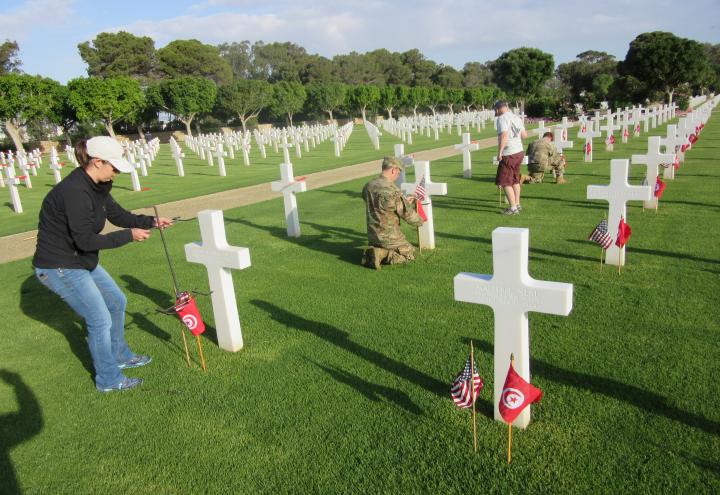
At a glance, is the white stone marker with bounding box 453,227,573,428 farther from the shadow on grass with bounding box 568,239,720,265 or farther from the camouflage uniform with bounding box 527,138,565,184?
the camouflage uniform with bounding box 527,138,565,184

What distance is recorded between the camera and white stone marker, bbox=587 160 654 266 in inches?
215

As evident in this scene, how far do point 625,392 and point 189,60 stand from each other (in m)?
73.7

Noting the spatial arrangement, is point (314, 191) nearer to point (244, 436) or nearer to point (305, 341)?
point (305, 341)

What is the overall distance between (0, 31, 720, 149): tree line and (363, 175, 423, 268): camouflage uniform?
38.2m

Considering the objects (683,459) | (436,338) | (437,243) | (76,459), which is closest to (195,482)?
(76,459)

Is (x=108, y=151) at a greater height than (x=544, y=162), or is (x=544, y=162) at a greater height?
(x=108, y=151)

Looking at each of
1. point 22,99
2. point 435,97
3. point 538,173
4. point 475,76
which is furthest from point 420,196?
point 475,76

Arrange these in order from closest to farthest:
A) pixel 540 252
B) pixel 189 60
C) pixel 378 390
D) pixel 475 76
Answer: pixel 378 390 → pixel 540 252 → pixel 189 60 → pixel 475 76

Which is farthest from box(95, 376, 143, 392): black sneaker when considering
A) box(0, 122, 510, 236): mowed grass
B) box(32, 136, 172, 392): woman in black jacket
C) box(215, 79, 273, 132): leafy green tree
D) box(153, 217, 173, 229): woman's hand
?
box(215, 79, 273, 132): leafy green tree

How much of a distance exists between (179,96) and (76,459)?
48.4m

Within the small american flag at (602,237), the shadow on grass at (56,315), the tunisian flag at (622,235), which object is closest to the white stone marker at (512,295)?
the small american flag at (602,237)

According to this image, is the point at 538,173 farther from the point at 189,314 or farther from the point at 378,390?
the point at 189,314

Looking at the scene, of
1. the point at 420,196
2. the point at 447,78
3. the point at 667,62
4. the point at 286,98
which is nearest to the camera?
the point at 420,196

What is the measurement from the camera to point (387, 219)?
251 inches
